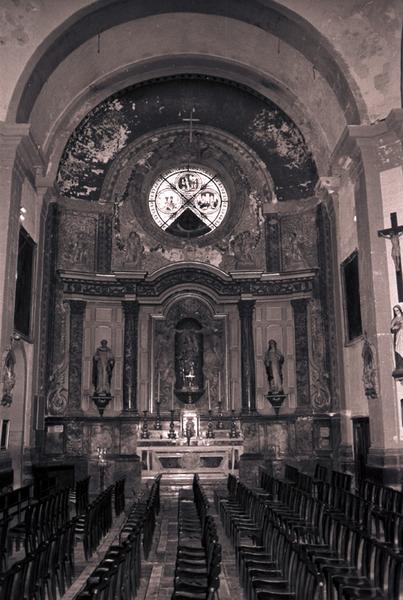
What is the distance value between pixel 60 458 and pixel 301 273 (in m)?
8.16

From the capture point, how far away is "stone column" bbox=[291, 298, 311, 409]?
16.5 m

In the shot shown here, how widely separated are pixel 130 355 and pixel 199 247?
3.93 m

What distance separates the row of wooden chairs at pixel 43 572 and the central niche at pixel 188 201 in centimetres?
1269

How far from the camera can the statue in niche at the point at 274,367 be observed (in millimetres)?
16750

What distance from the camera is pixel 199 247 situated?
59.8ft

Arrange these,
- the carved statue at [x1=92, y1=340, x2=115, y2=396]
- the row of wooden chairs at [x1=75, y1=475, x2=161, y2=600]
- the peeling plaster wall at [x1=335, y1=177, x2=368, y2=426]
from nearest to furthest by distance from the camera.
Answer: the row of wooden chairs at [x1=75, y1=475, x2=161, y2=600]
the peeling plaster wall at [x1=335, y1=177, x2=368, y2=426]
the carved statue at [x1=92, y1=340, x2=115, y2=396]

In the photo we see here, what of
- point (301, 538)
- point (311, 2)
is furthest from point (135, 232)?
point (301, 538)

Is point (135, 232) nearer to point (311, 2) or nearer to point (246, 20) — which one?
point (246, 20)

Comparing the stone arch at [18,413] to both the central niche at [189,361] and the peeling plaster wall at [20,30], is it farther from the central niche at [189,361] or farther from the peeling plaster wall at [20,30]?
the peeling plaster wall at [20,30]

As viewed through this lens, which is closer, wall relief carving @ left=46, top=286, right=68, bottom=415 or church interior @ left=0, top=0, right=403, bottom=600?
church interior @ left=0, top=0, right=403, bottom=600

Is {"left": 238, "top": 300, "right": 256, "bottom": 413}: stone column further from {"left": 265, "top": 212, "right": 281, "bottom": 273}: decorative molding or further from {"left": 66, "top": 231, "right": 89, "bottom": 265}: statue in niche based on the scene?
{"left": 66, "top": 231, "right": 89, "bottom": 265}: statue in niche

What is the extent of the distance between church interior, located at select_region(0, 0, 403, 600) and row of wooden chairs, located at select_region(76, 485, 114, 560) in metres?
0.96

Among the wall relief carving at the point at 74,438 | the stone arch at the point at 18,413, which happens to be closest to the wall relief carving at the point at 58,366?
the wall relief carving at the point at 74,438

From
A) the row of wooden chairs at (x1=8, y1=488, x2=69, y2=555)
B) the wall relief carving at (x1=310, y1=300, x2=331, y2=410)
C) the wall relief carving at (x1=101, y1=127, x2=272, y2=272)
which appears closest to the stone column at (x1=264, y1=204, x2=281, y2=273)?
the wall relief carving at (x1=101, y1=127, x2=272, y2=272)
